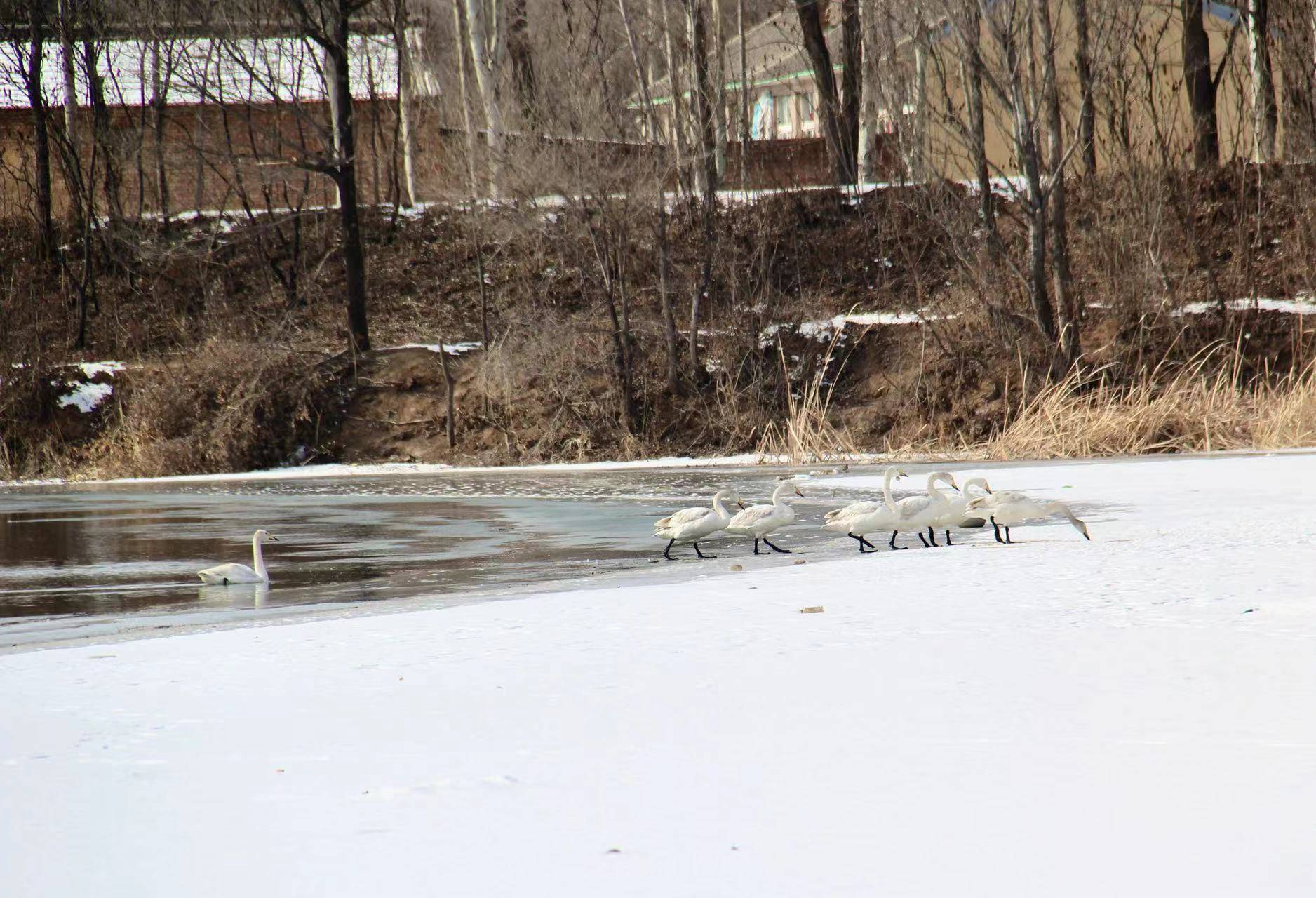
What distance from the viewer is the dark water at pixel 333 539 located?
8750 mm

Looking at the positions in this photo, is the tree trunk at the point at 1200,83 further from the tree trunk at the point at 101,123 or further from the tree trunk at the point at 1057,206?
the tree trunk at the point at 101,123

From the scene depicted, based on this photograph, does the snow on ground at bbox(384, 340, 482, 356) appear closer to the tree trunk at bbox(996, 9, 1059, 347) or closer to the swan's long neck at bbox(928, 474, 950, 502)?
the tree trunk at bbox(996, 9, 1059, 347)

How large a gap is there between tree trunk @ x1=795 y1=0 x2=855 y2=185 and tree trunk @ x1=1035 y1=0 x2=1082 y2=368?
6644 mm

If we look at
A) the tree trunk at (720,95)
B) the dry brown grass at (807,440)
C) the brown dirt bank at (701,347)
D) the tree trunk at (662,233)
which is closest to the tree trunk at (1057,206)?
the brown dirt bank at (701,347)

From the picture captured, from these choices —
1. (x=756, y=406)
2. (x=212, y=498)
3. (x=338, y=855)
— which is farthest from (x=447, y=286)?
(x=338, y=855)

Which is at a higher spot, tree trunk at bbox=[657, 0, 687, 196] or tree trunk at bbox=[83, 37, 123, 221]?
tree trunk at bbox=[83, 37, 123, 221]

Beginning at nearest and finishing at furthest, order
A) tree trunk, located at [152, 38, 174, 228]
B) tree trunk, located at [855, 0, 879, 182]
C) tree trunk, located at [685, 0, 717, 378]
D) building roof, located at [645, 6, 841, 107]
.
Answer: tree trunk, located at [685, 0, 717, 378] → tree trunk, located at [855, 0, 879, 182] → tree trunk, located at [152, 38, 174, 228] → building roof, located at [645, 6, 841, 107]

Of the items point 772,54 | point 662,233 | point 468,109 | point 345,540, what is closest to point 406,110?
point 468,109

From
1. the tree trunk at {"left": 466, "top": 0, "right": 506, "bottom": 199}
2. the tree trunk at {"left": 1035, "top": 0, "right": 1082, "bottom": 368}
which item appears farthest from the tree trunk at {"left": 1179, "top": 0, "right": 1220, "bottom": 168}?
the tree trunk at {"left": 466, "top": 0, "right": 506, "bottom": 199}

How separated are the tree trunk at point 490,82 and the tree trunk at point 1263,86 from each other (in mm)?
13884

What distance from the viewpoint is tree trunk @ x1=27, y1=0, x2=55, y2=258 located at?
28219 mm

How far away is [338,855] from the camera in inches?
140

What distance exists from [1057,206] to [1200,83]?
28.4 feet

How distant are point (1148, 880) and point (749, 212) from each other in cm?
2630
